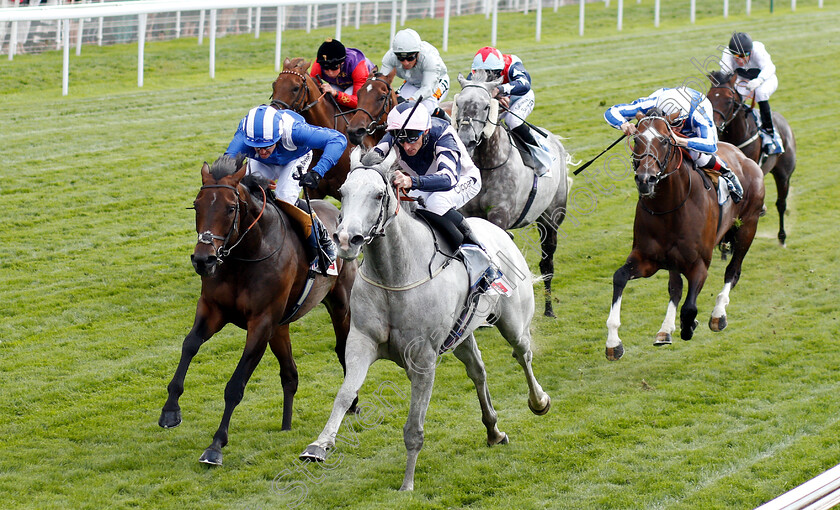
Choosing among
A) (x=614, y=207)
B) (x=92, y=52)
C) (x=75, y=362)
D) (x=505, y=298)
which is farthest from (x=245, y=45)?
(x=505, y=298)

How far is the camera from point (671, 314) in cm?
742

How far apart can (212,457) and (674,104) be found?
424cm

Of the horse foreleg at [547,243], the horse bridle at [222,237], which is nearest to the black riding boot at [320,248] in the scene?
the horse bridle at [222,237]

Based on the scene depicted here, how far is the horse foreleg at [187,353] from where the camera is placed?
18.2 ft

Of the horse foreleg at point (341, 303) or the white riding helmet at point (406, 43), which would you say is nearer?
the horse foreleg at point (341, 303)

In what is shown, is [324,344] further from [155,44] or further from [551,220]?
[155,44]

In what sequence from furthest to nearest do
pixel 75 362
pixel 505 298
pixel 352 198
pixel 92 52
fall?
1. pixel 92 52
2. pixel 75 362
3. pixel 505 298
4. pixel 352 198

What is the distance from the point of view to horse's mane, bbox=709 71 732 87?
10.6 m

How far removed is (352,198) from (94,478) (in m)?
2.41

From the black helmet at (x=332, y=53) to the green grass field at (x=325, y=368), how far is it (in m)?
2.37

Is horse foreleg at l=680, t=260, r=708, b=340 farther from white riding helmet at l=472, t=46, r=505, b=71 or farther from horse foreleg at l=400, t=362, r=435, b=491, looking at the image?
horse foreleg at l=400, t=362, r=435, b=491

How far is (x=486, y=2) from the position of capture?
21641mm

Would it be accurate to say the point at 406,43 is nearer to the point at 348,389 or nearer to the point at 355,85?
the point at 355,85

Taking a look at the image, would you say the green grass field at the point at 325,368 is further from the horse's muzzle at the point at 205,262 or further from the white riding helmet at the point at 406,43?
the white riding helmet at the point at 406,43
